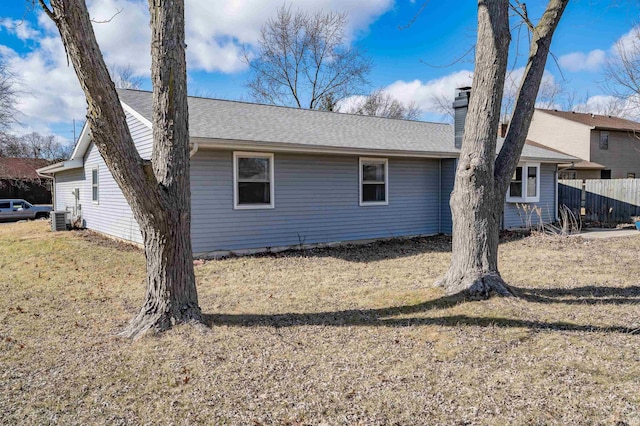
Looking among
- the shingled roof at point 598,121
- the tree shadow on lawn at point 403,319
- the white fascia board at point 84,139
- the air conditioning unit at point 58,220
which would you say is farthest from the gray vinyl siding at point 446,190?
the shingled roof at point 598,121

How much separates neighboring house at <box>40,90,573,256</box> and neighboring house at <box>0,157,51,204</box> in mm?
16631

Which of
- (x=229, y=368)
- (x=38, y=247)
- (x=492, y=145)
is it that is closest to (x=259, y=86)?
(x=38, y=247)

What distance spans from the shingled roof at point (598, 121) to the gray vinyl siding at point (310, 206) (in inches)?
739

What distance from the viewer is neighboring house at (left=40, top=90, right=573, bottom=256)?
896 cm

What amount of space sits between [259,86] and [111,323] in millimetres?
25302

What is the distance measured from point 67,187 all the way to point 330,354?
16.3m

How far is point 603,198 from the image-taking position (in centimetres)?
1650

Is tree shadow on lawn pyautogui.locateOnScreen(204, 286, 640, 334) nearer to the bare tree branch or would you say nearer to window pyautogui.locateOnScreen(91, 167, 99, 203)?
window pyautogui.locateOnScreen(91, 167, 99, 203)

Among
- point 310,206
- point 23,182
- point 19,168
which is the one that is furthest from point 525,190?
point 19,168

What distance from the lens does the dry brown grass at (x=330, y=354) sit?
114 inches

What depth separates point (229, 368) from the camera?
140 inches

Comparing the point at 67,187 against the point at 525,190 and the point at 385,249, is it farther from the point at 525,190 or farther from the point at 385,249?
the point at 525,190

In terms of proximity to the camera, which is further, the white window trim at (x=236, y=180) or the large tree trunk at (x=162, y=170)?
the white window trim at (x=236, y=180)

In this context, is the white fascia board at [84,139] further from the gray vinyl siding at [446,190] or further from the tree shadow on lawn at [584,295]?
the tree shadow on lawn at [584,295]
